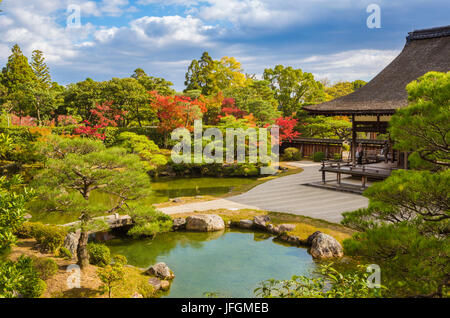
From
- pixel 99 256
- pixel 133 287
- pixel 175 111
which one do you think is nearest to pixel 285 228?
pixel 133 287

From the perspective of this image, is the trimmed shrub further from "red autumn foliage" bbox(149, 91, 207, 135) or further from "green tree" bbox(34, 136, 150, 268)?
"red autumn foliage" bbox(149, 91, 207, 135)

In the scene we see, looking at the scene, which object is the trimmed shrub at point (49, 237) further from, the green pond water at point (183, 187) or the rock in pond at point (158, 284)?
the green pond water at point (183, 187)

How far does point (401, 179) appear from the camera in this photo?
3602 mm

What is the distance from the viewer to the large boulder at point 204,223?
9.91 meters

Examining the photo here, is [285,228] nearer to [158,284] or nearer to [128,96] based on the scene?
A: [158,284]

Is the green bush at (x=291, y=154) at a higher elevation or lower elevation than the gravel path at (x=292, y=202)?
higher

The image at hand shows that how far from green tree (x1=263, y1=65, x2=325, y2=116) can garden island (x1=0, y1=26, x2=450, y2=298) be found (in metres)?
4.72

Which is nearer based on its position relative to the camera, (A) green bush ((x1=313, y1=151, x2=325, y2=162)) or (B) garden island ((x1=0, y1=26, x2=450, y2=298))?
(B) garden island ((x1=0, y1=26, x2=450, y2=298))

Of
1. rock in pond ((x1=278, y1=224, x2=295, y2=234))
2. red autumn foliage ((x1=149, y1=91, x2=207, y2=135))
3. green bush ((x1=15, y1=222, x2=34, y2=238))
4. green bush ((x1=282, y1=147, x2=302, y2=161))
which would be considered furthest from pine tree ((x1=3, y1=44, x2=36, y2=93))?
rock in pond ((x1=278, y1=224, x2=295, y2=234))

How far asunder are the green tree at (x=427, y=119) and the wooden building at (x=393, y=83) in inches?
366

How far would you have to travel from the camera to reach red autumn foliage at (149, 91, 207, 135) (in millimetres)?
Answer: 21594

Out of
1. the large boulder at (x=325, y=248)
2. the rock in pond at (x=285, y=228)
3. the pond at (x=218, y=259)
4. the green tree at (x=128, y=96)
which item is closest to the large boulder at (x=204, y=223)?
the pond at (x=218, y=259)
